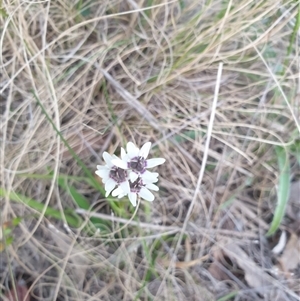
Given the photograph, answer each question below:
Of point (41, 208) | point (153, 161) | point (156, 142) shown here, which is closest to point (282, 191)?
point (156, 142)

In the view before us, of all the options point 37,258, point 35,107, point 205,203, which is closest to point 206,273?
point 205,203

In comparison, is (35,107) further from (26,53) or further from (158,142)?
(158,142)

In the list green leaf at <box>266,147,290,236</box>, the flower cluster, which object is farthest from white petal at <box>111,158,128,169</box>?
green leaf at <box>266,147,290,236</box>

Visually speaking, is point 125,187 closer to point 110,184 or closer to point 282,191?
point 110,184

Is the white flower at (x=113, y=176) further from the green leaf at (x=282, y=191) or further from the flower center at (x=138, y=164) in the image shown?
the green leaf at (x=282, y=191)

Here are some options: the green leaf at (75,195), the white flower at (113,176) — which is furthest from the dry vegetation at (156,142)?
the white flower at (113,176)

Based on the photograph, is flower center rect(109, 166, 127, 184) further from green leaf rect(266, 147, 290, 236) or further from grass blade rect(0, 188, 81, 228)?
green leaf rect(266, 147, 290, 236)
